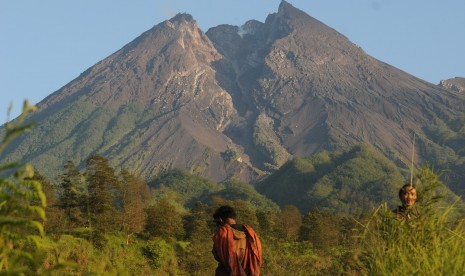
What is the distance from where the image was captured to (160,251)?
36375mm

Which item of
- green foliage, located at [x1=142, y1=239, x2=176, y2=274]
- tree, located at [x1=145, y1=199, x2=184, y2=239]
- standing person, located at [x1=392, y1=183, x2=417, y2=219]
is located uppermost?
standing person, located at [x1=392, y1=183, x2=417, y2=219]

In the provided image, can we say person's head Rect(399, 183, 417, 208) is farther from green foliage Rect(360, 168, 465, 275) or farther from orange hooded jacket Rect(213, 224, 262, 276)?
orange hooded jacket Rect(213, 224, 262, 276)

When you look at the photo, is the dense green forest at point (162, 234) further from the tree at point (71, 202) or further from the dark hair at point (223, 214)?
the dark hair at point (223, 214)

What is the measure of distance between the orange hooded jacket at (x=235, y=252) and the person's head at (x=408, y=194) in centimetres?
316

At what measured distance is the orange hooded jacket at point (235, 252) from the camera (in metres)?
9.34

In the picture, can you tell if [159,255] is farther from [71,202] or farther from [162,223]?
[162,223]

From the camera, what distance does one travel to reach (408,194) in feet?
21.3

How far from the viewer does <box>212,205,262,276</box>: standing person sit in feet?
30.7

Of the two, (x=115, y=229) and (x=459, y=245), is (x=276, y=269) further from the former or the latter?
(x=459, y=245)

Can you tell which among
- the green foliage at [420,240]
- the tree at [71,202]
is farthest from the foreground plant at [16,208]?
the tree at [71,202]

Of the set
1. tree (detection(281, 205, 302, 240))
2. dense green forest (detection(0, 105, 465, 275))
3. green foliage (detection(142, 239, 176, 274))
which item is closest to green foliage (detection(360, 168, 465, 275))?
dense green forest (detection(0, 105, 465, 275))

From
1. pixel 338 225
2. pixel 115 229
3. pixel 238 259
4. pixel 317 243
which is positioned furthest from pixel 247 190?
pixel 238 259

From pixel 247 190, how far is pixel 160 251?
161588 millimetres

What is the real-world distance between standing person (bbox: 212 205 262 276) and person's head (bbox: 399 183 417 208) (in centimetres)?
316
